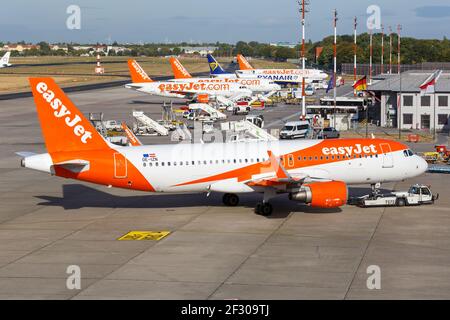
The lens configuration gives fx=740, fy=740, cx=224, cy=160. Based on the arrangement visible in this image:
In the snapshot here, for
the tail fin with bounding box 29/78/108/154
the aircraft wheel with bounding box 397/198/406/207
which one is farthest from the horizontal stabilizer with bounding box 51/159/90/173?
the aircraft wheel with bounding box 397/198/406/207

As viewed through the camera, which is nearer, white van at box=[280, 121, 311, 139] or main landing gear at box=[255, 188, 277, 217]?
main landing gear at box=[255, 188, 277, 217]

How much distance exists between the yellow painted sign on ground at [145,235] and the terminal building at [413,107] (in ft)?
207

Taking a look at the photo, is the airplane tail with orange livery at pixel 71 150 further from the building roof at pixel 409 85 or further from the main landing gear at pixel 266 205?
the building roof at pixel 409 85

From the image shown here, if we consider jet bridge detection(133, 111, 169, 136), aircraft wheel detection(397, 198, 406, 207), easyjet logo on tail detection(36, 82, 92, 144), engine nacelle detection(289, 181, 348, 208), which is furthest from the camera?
jet bridge detection(133, 111, 169, 136)

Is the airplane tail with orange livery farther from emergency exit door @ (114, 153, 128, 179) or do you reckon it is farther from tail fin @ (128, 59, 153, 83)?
tail fin @ (128, 59, 153, 83)

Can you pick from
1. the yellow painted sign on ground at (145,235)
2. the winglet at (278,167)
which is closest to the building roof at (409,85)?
the winglet at (278,167)

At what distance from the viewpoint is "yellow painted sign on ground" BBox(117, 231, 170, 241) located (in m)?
45.1

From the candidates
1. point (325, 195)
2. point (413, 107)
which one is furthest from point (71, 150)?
point (413, 107)

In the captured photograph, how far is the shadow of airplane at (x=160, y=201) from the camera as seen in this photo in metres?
53.3

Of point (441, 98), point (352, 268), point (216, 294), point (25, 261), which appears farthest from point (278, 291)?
point (441, 98)

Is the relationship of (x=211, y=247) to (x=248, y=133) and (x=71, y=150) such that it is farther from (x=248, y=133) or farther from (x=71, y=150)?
(x=248, y=133)

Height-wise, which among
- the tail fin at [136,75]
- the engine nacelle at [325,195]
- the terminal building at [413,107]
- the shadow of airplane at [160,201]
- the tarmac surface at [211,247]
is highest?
the tail fin at [136,75]
